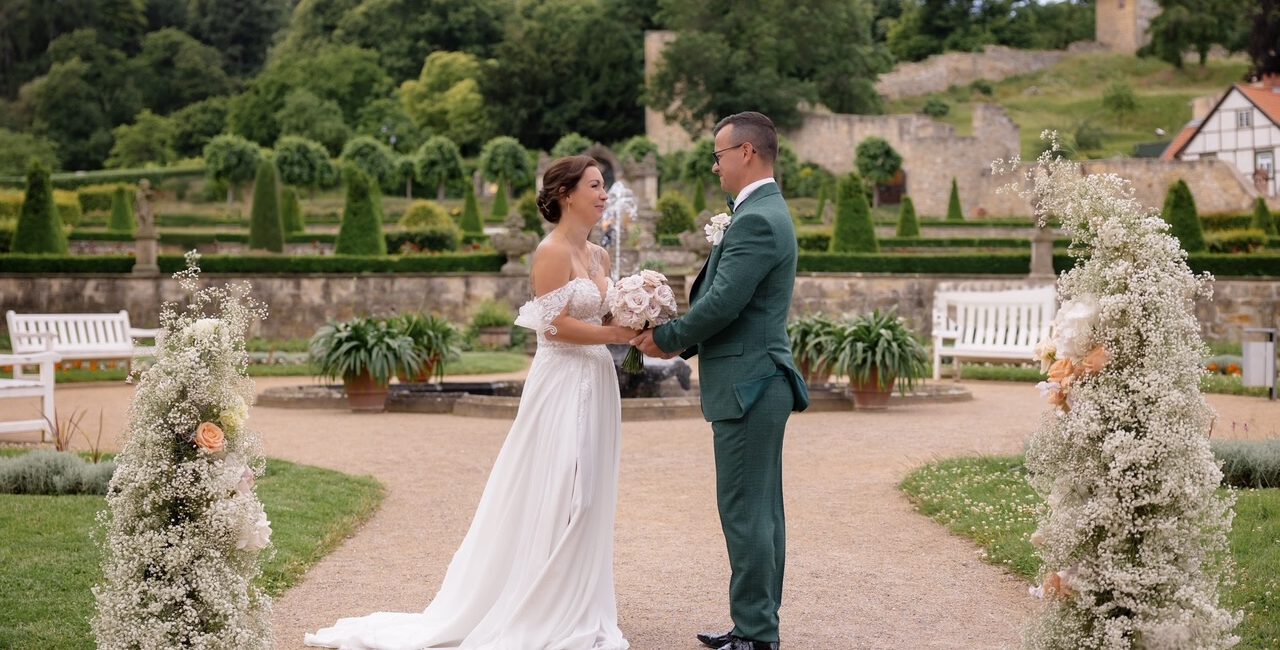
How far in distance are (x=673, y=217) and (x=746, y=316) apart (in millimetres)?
25822

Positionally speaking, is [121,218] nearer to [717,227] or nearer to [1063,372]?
[717,227]

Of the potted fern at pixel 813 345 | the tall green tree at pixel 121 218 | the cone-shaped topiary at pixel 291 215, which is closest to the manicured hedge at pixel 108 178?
the tall green tree at pixel 121 218

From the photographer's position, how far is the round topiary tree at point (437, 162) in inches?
1678

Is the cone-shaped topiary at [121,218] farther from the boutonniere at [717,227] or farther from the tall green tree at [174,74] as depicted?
the boutonniere at [717,227]

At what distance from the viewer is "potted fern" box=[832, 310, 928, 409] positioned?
1145 centimetres

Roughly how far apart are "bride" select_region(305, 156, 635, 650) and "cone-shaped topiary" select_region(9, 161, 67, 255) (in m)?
19.7

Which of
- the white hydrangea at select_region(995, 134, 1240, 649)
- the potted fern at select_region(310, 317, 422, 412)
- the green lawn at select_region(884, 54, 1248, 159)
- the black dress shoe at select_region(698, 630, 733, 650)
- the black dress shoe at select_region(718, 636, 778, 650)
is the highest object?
the green lawn at select_region(884, 54, 1248, 159)

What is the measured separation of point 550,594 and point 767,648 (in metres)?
0.72

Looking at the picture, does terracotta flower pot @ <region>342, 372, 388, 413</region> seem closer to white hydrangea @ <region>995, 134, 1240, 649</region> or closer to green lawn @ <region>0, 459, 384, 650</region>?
green lawn @ <region>0, 459, 384, 650</region>

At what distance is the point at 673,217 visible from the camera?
30266mm

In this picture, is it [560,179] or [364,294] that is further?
[364,294]

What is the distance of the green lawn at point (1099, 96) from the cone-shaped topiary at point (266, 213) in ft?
104

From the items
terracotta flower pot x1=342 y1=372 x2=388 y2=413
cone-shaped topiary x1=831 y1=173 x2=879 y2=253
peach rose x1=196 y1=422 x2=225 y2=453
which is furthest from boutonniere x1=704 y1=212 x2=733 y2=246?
cone-shaped topiary x1=831 y1=173 x2=879 y2=253

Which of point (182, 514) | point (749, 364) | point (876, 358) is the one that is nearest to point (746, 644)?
point (749, 364)
